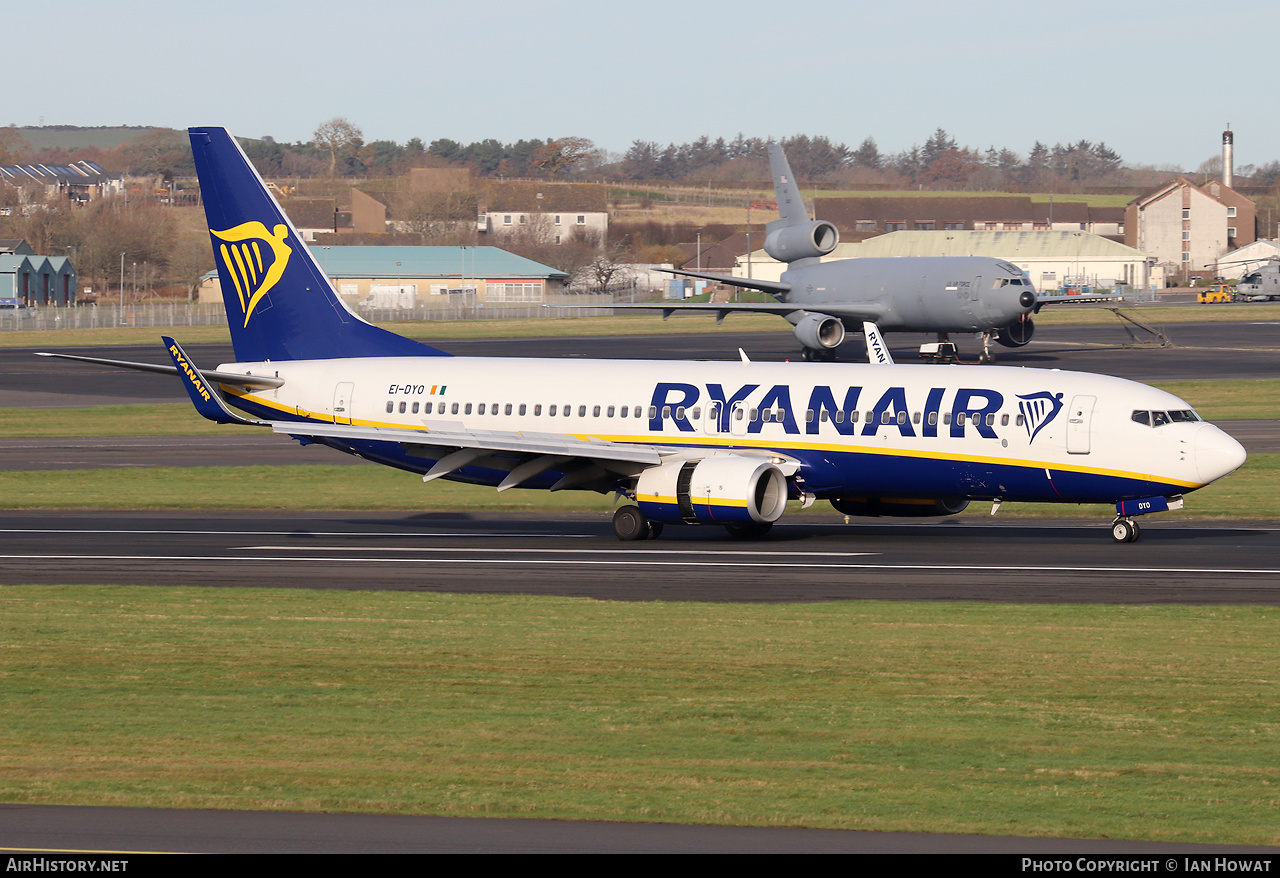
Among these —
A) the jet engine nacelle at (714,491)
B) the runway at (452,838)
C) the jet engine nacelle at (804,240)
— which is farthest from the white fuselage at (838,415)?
the jet engine nacelle at (804,240)

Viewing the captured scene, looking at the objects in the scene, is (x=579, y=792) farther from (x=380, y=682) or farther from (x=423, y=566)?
(x=423, y=566)

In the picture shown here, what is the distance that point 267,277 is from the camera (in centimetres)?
4222

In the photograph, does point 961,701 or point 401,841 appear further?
point 961,701

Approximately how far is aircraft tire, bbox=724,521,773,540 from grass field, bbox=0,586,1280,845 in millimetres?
9634

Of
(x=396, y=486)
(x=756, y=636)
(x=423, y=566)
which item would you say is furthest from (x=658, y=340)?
(x=756, y=636)

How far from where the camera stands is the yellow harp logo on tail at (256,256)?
1661 inches

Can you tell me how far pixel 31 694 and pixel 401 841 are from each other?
28.1ft

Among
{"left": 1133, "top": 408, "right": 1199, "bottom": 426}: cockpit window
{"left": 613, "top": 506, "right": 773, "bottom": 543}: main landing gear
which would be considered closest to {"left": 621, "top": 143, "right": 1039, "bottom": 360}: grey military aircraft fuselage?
{"left": 613, "top": 506, "right": 773, "bottom": 543}: main landing gear

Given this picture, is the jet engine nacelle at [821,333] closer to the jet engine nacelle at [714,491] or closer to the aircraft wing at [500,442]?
the aircraft wing at [500,442]

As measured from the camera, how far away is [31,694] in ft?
63.3

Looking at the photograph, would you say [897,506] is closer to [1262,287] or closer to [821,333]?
[821,333]

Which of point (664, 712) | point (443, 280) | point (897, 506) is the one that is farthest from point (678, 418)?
point (443, 280)
